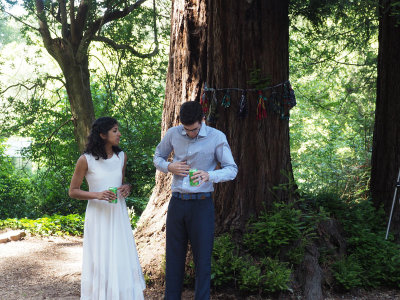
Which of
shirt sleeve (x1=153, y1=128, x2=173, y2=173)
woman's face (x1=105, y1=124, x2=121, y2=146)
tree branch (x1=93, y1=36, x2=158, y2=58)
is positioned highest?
tree branch (x1=93, y1=36, x2=158, y2=58)

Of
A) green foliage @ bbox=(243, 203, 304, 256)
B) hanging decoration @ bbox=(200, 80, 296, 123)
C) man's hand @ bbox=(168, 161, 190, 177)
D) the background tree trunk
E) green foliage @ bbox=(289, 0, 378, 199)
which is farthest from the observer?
the background tree trunk

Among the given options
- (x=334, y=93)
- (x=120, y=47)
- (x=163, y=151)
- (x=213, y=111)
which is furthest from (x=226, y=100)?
(x=334, y=93)

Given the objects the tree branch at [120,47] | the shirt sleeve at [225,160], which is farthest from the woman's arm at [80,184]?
the tree branch at [120,47]

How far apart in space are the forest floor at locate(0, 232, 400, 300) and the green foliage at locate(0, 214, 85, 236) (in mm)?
681

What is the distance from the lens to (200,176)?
3727 millimetres

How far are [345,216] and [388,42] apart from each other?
286 centimetres

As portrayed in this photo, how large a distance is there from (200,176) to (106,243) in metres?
1.23

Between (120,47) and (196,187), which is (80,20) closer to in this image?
(120,47)

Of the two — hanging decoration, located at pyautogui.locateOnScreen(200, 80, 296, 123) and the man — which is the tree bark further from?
the man

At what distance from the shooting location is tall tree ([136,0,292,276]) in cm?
557

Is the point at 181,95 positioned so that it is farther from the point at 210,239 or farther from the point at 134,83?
the point at 134,83

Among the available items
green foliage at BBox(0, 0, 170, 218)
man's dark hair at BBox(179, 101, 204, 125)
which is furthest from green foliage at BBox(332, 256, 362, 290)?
green foliage at BBox(0, 0, 170, 218)

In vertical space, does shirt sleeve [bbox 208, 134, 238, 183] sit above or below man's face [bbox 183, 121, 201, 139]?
below

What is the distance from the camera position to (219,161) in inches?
165
